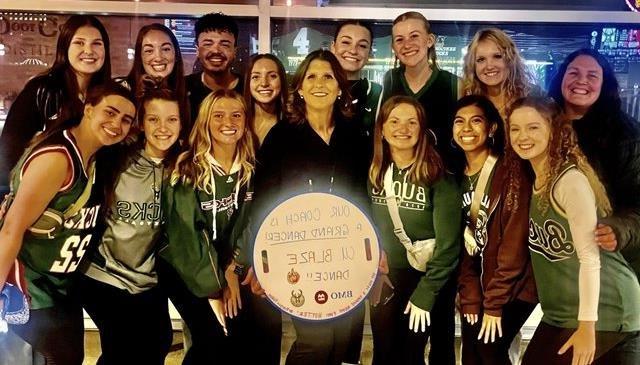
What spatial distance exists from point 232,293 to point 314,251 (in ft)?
1.34

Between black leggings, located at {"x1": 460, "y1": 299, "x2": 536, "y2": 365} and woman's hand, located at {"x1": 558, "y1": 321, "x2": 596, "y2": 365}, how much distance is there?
204mm

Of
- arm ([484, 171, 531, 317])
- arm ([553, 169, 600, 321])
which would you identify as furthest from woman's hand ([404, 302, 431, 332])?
arm ([553, 169, 600, 321])

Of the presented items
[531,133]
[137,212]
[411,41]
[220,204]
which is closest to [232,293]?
[220,204]

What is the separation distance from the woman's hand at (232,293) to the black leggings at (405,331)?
2.02ft

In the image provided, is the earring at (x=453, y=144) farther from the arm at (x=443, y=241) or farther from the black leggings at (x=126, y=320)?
the black leggings at (x=126, y=320)

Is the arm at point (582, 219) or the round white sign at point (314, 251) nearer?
the arm at point (582, 219)

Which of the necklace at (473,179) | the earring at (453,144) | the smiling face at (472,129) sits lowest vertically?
the necklace at (473,179)

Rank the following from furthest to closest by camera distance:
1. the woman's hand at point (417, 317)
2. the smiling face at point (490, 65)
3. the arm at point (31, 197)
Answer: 1. the woman's hand at point (417, 317)
2. the smiling face at point (490, 65)
3. the arm at point (31, 197)

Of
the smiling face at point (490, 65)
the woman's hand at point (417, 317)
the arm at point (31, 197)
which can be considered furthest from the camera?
the woman's hand at point (417, 317)

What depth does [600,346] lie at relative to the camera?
235 cm

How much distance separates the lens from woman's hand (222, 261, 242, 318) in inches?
94.2

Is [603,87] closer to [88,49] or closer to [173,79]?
[173,79]

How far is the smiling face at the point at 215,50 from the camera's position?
2.34m

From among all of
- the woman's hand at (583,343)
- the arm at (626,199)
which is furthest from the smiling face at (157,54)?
the woman's hand at (583,343)
